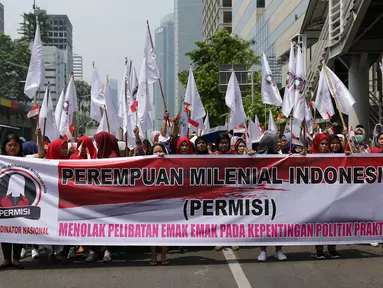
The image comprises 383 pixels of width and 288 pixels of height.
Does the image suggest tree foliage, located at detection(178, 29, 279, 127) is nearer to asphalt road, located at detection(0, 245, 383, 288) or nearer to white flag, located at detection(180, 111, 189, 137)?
white flag, located at detection(180, 111, 189, 137)

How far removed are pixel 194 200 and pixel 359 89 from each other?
13762 millimetres

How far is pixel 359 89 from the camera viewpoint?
18.9 m

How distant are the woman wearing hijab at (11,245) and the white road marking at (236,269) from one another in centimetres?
274

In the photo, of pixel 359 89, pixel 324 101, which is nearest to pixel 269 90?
pixel 324 101

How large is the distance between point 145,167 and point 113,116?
142 inches

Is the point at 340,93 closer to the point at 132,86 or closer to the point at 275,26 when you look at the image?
the point at 132,86

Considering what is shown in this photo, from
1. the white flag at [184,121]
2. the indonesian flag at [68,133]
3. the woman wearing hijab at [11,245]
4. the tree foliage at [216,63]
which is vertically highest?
the tree foliage at [216,63]

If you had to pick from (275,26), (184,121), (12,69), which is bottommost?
(184,121)

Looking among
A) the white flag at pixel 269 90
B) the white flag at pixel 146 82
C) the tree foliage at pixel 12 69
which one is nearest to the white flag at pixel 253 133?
the white flag at pixel 269 90

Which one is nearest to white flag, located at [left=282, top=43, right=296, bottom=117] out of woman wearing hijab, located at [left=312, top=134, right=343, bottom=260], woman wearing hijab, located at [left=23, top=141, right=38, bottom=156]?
woman wearing hijab, located at [left=312, top=134, right=343, bottom=260]

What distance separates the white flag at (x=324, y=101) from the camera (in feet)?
27.2

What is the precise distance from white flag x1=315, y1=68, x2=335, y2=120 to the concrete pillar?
11073 millimetres

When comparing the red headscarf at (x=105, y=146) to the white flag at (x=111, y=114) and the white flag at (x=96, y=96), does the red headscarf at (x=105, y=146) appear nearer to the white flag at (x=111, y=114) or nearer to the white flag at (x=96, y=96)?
the white flag at (x=111, y=114)

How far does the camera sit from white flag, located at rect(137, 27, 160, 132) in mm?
8906
